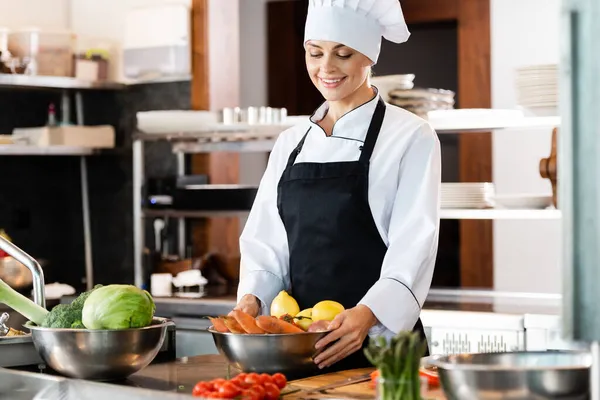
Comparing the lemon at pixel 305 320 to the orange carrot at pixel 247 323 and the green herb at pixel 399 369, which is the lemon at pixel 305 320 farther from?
the green herb at pixel 399 369

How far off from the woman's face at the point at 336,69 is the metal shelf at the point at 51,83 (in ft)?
8.62

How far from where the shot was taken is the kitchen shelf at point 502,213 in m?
4.23

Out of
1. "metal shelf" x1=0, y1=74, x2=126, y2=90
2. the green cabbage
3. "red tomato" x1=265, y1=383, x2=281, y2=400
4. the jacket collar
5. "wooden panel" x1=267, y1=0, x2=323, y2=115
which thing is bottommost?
"red tomato" x1=265, y1=383, x2=281, y2=400

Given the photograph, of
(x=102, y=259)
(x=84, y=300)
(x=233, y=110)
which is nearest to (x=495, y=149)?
(x=233, y=110)

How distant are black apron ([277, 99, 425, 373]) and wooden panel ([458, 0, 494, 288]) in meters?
2.84

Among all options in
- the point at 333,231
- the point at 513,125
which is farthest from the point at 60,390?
the point at 513,125

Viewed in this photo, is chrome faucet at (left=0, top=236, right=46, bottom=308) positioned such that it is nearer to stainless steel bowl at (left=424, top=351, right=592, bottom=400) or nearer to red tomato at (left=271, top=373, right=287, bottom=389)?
red tomato at (left=271, top=373, right=287, bottom=389)

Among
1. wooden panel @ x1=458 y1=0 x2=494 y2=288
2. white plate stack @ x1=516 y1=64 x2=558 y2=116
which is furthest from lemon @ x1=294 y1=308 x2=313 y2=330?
wooden panel @ x1=458 y1=0 x2=494 y2=288

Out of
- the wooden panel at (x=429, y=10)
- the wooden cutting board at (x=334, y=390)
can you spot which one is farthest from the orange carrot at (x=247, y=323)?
the wooden panel at (x=429, y=10)

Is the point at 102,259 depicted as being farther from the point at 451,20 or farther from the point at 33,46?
the point at 451,20

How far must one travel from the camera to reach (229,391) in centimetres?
200

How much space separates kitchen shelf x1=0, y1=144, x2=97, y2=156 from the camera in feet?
16.6

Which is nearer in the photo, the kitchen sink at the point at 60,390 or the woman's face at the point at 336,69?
the kitchen sink at the point at 60,390

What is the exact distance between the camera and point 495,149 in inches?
220
